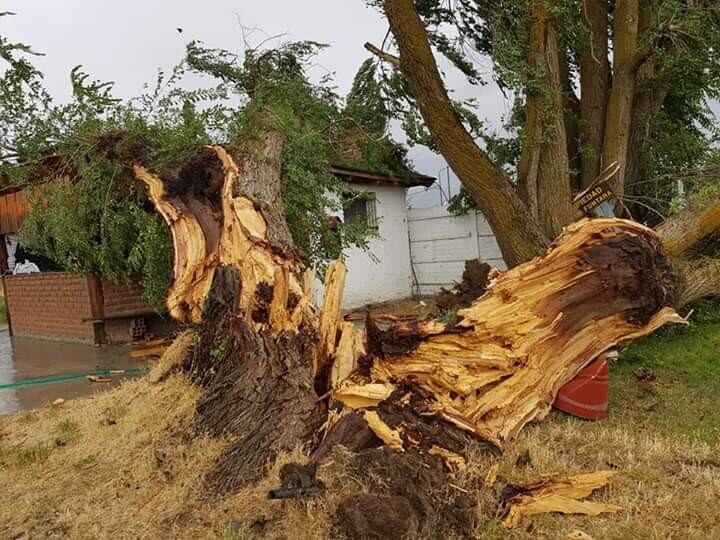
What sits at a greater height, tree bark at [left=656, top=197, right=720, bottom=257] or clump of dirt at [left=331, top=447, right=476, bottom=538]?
tree bark at [left=656, top=197, right=720, bottom=257]

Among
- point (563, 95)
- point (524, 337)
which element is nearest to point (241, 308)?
point (524, 337)

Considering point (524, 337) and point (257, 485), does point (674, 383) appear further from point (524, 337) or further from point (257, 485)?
point (257, 485)

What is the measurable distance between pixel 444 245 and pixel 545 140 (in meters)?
5.85

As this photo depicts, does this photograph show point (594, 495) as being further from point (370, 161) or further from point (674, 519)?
point (370, 161)

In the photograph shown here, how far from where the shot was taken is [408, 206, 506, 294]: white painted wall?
38.4 feet

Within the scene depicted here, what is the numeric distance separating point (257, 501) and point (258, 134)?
4.04 m

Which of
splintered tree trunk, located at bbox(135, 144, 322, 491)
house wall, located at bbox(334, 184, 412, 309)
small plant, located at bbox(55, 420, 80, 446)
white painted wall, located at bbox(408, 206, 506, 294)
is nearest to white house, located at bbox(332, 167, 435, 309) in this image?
house wall, located at bbox(334, 184, 412, 309)

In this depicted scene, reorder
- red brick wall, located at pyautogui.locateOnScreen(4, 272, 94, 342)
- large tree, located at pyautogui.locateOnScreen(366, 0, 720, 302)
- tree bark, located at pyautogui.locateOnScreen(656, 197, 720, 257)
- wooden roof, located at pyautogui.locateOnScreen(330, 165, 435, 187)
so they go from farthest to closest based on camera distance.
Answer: wooden roof, located at pyautogui.locateOnScreen(330, 165, 435, 187) < red brick wall, located at pyautogui.locateOnScreen(4, 272, 94, 342) < large tree, located at pyautogui.locateOnScreen(366, 0, 720, 302) < tree bark, located at pyautogui.locateOnScreen(656, 197, 720, 257)

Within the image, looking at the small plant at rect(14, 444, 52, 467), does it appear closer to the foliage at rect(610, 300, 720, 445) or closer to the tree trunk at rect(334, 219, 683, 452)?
the tree trunk at rect(334, 219, 683, 452)

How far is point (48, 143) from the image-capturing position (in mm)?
6844

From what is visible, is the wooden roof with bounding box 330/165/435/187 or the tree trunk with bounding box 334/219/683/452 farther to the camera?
the wooden roof with bounding box 330/165/435/187

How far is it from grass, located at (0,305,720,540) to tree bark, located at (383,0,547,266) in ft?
6.77

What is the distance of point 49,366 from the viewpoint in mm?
8273

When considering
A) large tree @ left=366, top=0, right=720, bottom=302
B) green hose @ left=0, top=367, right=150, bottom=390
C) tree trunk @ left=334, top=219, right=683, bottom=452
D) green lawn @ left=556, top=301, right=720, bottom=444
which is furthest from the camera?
green hose @ left=0, top=367, right=150, bottom=390
